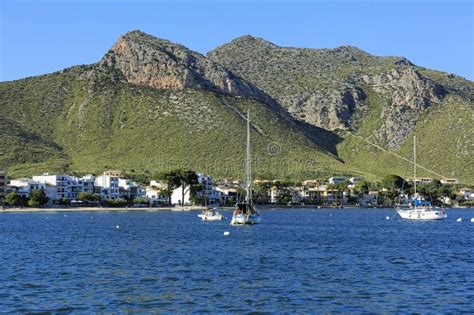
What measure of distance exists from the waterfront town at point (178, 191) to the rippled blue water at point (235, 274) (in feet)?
287

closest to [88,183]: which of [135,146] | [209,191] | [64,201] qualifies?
[64,201]

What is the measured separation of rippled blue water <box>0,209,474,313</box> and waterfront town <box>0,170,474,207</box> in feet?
287

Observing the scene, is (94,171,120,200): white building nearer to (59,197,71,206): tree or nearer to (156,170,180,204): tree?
(59,197,71,206): tree

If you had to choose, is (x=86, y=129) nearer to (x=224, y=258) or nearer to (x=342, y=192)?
(x=342, y=192)

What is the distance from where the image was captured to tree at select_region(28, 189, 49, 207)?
15312 centimetres

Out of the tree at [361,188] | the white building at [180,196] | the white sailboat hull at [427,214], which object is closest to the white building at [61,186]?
the white building at [180,196]

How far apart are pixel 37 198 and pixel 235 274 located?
11759 centimetres

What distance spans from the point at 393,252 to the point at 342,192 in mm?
137213

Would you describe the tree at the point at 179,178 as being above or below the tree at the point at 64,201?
above

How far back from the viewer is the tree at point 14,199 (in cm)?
15150

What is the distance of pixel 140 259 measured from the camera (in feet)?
170

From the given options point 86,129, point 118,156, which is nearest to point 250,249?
point 118,156

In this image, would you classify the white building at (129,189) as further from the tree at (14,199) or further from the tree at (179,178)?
the tree at (14,199)

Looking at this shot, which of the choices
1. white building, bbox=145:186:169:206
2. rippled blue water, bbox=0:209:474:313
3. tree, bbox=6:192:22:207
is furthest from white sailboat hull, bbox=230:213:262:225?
white building, bbox=145:186:169:206
